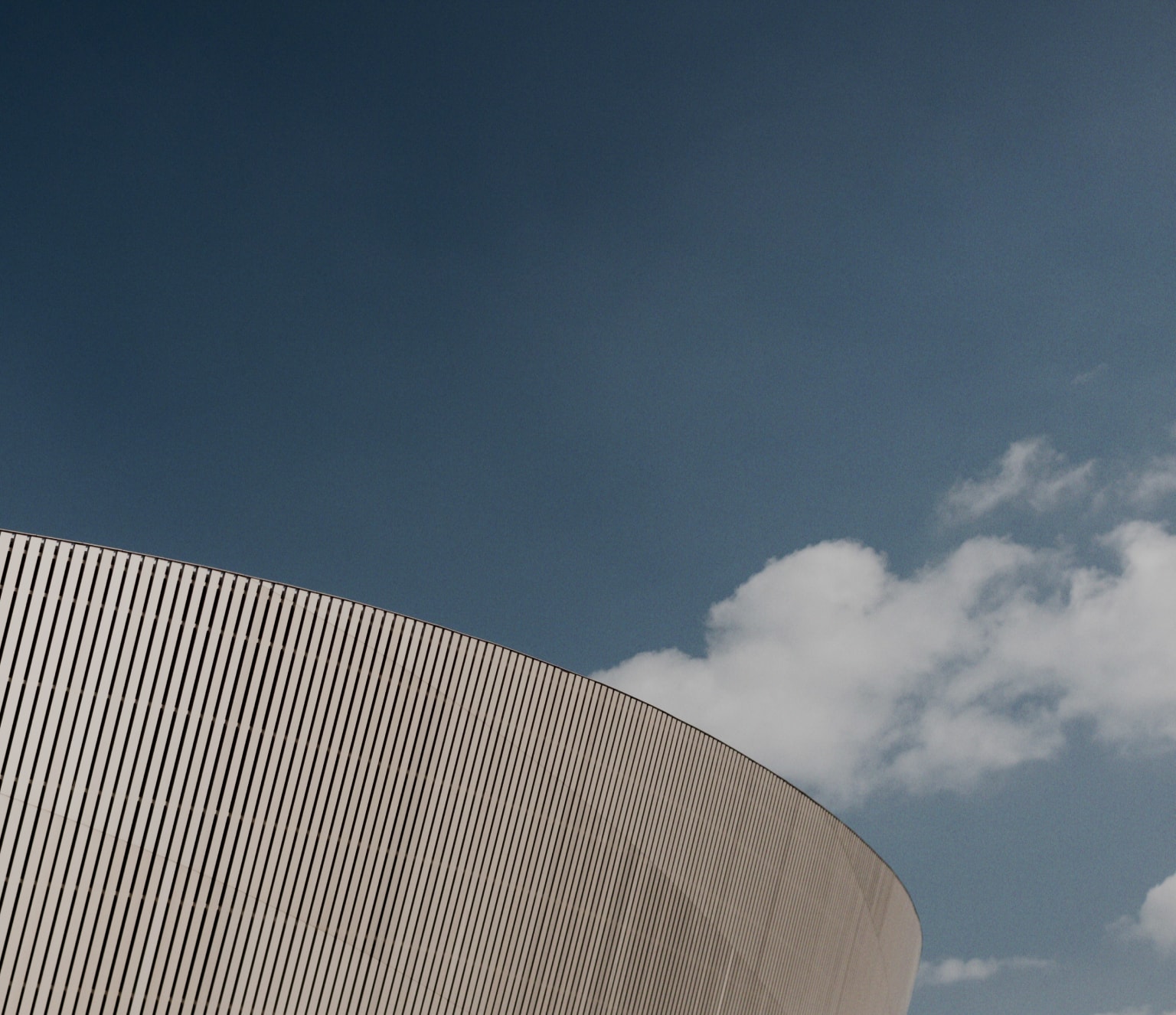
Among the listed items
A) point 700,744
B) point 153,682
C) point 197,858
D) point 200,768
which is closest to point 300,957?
point 197,858

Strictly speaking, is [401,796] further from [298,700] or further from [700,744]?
[700,744]

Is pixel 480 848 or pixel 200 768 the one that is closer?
pixel 200 768

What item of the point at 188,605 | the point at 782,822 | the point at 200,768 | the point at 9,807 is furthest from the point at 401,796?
the point at 782,822

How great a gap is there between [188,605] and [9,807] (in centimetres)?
335

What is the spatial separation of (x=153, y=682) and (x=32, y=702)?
1506 mm

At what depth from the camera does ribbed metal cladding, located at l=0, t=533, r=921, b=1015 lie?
1517 cm

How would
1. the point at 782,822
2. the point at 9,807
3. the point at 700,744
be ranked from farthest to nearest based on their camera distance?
the point at 782,822 < the point at 700,744 < the point at 9,807

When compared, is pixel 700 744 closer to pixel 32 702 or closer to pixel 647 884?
pixel 647 884

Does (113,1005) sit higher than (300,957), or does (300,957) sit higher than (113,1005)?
(300,957)

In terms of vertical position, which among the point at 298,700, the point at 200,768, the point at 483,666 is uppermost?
the point at 483,666

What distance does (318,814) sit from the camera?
54.2ft

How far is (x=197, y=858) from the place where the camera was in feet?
51.4

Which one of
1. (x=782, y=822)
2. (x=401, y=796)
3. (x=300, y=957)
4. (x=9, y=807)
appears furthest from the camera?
(x=782, y=822)

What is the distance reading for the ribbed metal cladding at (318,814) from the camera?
15172 mm
